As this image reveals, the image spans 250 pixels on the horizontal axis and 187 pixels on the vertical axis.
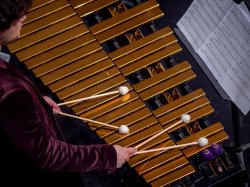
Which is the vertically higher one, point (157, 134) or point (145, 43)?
point (145, 43)

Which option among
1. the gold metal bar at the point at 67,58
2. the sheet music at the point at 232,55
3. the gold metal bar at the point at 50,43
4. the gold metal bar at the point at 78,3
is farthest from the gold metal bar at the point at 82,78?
the sheet music at the point at 232,55

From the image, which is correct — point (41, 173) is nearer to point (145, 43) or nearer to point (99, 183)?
point (145, 43)

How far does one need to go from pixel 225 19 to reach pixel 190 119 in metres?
0.79

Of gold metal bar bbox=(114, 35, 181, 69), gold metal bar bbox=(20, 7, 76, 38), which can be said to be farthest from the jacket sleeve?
gold metal bar bbox=(20, 7, 76, 38)

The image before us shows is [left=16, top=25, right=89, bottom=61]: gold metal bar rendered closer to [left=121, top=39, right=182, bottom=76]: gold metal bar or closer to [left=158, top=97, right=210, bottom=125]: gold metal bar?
[left=121, top=39, right=182, bottom=76]: gold metal bar

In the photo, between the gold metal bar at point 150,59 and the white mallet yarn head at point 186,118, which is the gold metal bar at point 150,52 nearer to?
the gold metal bar at point 150,59

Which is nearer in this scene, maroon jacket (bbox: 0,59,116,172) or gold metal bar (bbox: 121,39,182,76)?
maroon jacket (bbox: 0,59,116,172)

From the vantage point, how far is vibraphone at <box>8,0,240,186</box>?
3322 mm

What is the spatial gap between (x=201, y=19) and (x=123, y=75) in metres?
0.71

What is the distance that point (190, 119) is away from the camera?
3.34 meters

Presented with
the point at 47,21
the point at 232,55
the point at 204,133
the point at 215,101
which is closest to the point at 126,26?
the point at 47,21

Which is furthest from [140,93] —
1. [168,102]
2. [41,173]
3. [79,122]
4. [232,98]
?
[79,122]

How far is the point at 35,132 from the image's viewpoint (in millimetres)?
2324

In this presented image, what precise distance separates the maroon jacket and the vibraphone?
59cm
